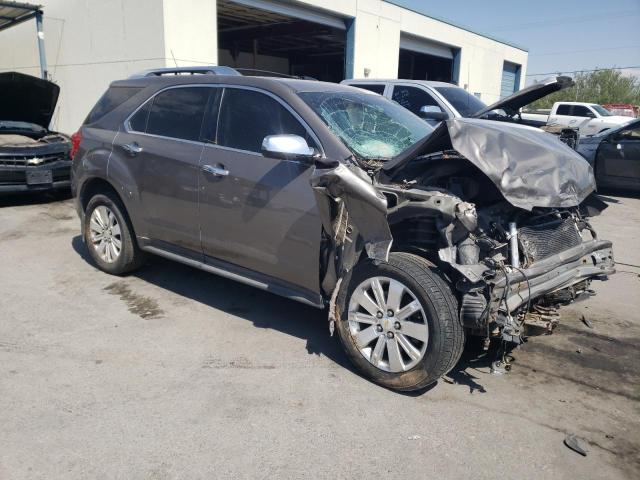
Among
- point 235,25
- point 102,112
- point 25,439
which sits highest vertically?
point 235,25

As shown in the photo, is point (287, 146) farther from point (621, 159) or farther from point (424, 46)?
point (424, 46)

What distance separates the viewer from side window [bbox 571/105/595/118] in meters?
20.7

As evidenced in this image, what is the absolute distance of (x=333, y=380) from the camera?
352 cm

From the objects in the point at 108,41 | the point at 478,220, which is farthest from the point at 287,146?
the point at 108,41

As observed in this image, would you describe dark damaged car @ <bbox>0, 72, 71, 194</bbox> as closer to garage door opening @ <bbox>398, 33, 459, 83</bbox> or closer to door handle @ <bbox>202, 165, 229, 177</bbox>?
door handle @ <bbox>202, 165, 229, 177</bbox>

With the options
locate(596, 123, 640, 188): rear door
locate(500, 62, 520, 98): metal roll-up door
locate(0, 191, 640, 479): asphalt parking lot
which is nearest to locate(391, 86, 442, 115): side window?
locate(596, 123, 640, 188): rear door

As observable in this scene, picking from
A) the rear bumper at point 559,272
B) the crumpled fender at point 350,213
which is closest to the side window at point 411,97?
the rear bumper at point 559,272

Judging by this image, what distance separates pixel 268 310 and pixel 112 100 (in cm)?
265

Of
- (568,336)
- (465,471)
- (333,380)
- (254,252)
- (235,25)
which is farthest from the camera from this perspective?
(235,25)

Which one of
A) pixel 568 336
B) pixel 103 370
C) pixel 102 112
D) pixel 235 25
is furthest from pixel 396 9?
pixel 103 370

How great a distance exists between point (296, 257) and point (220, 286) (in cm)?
170

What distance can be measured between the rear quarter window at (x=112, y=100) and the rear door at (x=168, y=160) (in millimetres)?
307

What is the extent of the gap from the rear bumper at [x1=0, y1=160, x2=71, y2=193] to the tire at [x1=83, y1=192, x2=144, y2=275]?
11.6 ft

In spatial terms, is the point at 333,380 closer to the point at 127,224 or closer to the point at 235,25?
the point at 127,224
